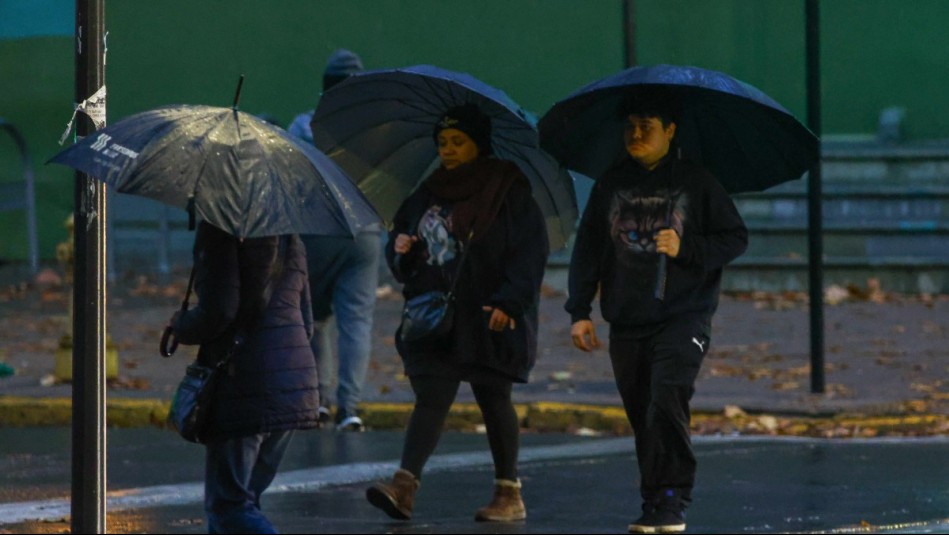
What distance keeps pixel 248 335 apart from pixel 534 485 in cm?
264

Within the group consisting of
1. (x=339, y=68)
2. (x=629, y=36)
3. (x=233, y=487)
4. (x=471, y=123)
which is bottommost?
(x=233, y=487)

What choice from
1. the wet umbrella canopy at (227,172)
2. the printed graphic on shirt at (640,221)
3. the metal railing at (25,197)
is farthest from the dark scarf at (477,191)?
the metal railing at (25,197)

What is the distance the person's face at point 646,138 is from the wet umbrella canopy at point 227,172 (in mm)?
1448

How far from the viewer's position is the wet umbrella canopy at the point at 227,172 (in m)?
6.81

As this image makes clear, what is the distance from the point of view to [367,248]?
1158cm

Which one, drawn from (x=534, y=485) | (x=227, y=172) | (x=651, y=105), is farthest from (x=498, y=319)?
(x=227, y=172)

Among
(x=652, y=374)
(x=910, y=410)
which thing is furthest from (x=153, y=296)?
(x=652, y=374)

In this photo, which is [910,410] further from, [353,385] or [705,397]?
[353,385]

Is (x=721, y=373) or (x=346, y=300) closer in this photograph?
(x=346, y=300)

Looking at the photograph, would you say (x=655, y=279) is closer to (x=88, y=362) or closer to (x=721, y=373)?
(x=88, y=362)

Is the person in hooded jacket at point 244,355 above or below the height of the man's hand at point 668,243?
below

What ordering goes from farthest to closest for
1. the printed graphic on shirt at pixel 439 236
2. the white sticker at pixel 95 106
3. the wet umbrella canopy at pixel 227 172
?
1. the printed graphic on shirt at pixel 439 236
2. the wet umbrella canopy at pixel 227 172
3. the white sticker at pixel 95 106

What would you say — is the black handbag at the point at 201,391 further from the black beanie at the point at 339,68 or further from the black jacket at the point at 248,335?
the black beanie at the point at 339,68

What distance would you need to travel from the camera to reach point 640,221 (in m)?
8.18
